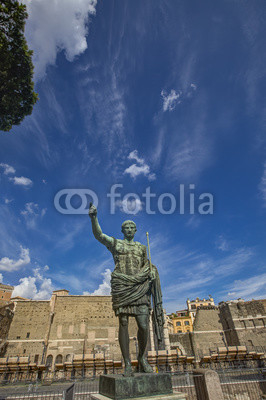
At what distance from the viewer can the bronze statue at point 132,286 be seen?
3.12 meters

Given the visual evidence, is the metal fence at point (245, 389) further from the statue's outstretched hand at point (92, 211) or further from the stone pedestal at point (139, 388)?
the statue's outstretched hand at point (92, 211)

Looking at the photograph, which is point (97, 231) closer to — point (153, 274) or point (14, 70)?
point (153, 274)

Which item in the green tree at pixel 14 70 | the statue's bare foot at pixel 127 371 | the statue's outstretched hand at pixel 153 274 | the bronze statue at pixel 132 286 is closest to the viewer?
the statue's bare foot at pixel 127 371

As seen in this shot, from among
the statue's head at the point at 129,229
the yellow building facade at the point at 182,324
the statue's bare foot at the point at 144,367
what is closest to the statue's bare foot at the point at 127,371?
the statue's bare foot at the point at 144,367

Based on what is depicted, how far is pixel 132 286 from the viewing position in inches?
129

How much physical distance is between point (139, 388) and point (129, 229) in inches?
90.3

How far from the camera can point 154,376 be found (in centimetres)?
255

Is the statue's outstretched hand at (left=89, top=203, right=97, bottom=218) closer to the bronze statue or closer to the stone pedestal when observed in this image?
the bronze statue

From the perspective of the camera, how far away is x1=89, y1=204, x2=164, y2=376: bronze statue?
3117 millimetres

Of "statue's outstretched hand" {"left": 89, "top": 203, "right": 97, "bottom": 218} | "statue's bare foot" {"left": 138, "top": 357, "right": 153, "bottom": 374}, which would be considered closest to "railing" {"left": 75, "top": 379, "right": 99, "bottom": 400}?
"statue's bare foot" {"left": 138, "top": 357, "right": 153, "bottom": 374}

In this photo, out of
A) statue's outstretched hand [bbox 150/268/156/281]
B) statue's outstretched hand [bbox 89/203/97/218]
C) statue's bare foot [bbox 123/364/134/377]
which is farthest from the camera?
statue's outstretched hand [bbox 150/268/156/281]

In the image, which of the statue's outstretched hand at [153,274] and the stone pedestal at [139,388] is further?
Answer: the statue's outstretched hand at [153,274]

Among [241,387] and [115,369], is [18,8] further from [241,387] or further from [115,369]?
[241,387]

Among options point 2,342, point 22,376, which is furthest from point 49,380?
point 2,342
